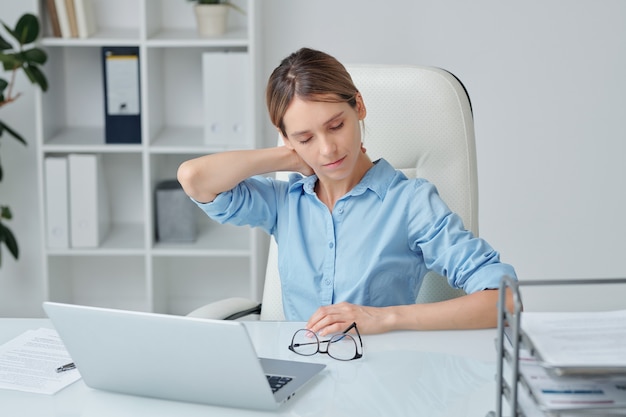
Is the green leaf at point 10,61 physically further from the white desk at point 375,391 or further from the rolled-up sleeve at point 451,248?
the white desk at point 375,391

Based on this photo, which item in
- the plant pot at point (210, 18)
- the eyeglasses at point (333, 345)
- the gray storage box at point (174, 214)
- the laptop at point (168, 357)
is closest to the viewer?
the laptop at point (168, 357)

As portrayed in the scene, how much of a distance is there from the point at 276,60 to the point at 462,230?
175 cm

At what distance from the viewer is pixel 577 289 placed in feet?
11.3

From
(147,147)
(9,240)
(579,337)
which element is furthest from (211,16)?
(579,337)

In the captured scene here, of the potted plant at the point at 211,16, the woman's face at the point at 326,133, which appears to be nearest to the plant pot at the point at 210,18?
the potted plant at the point at 211,16

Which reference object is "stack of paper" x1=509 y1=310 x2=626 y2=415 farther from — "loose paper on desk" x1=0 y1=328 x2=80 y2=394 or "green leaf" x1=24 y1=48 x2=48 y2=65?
"green leaf" x1=24 y1=48 x2=48 y2=65

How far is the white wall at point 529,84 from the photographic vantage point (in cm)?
320

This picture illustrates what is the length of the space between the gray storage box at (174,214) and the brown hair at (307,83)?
61.0 inches

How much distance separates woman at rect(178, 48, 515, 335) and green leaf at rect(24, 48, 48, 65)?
148 centimetres

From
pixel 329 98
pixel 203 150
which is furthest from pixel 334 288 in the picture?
pixel 203 150

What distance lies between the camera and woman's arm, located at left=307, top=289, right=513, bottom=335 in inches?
57.8

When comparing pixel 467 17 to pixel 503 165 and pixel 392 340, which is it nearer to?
pixel 503 165

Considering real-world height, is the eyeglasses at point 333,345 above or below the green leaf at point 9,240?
above

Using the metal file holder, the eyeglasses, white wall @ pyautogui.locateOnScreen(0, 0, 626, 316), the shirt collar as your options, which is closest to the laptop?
the eyeglasses
